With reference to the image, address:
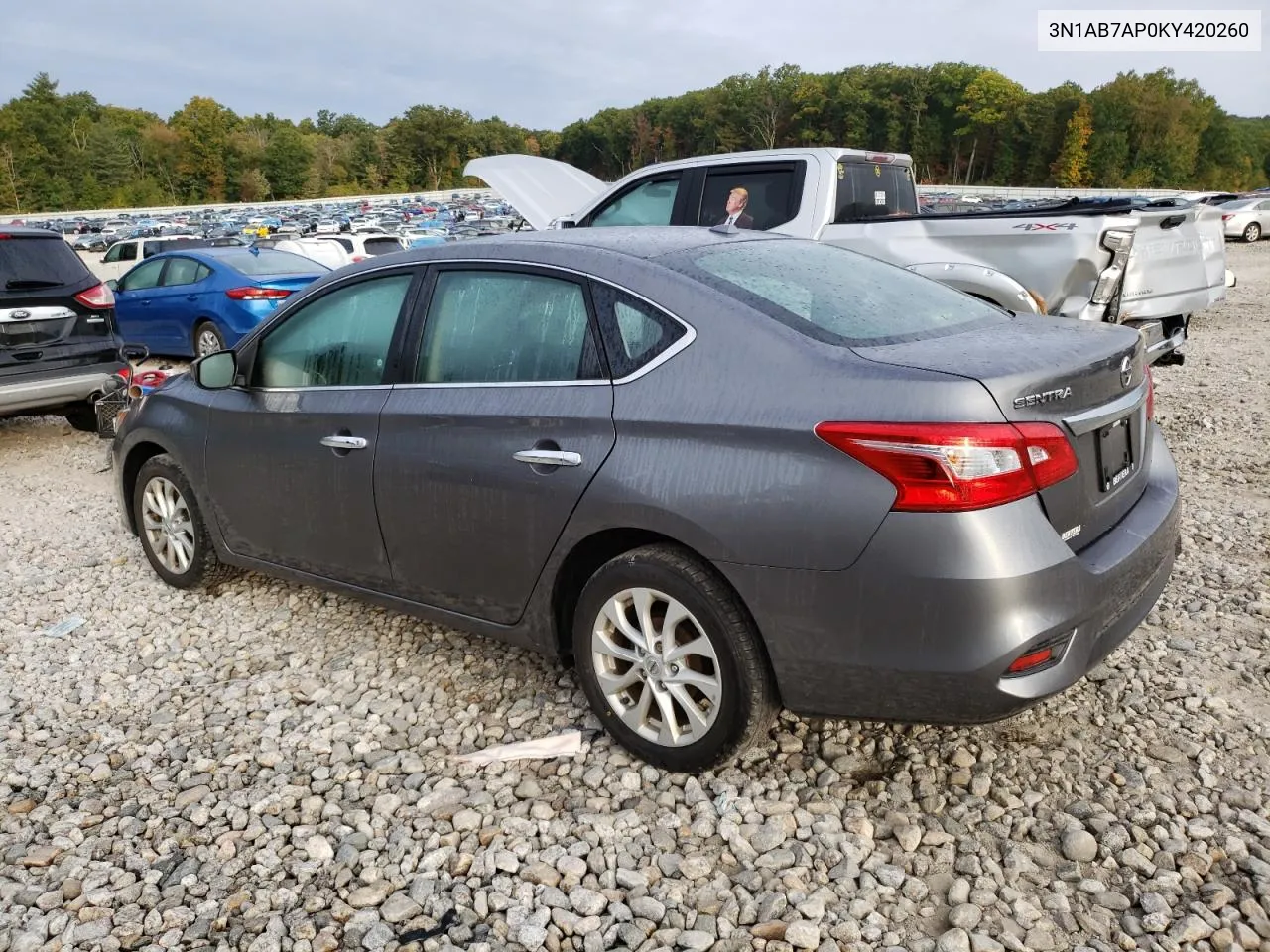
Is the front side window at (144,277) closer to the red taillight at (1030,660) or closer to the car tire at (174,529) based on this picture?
the car tire at (174,529)

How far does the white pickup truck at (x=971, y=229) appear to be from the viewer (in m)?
6.50

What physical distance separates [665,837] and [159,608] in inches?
118

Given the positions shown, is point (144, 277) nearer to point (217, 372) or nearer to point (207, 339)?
point (207, 339)

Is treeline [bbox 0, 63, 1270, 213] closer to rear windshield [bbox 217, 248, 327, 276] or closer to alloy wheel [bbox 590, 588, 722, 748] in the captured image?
rear windshield [bbox 217, 248, 327, 276]

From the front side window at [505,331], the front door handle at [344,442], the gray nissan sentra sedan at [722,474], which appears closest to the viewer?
the gray nissan sentra sedan at [722,474]

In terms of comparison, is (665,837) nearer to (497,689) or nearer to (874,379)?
(497,689)

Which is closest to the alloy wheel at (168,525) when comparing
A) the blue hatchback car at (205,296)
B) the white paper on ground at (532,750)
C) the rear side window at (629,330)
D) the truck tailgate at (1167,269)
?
the white paper on ground at (532,750)

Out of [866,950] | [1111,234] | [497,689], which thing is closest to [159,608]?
[497,689]

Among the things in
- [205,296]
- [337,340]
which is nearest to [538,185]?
[205,296]

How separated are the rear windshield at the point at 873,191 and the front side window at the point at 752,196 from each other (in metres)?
0.41

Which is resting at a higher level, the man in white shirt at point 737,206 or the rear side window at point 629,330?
the man in white shirt at point 737,206

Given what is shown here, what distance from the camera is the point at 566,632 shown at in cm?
318

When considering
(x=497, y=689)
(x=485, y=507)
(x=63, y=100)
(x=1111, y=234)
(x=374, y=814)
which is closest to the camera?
(x=374, y=814)

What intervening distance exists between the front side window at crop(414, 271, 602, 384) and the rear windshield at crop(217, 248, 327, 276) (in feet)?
27.5
